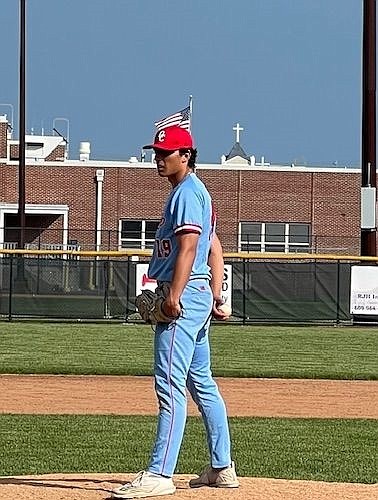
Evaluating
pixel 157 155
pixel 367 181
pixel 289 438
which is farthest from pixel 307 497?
pixel 367 181

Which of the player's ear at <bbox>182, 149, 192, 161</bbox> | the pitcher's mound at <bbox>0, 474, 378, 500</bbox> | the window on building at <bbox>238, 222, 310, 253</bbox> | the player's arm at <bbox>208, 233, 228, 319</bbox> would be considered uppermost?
the window on building at <bbox>238, 222, 310, 253</bbox>

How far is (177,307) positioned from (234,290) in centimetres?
2270

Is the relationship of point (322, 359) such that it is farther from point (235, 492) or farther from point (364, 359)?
point (235, 492)

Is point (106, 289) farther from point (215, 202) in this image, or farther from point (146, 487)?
point (215, 202)

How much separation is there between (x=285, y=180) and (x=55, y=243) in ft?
A: 34.6

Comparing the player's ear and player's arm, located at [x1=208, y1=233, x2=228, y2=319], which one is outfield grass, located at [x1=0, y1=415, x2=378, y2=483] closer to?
player's arm, located at [x1=208, y1=233, x2=228, y2=319]

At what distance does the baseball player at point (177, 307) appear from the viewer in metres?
6.72

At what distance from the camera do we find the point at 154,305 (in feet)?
A: 22.2

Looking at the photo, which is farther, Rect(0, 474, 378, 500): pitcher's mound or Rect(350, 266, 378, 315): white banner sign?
Rect(350, 266, 378, 315): white banner sign

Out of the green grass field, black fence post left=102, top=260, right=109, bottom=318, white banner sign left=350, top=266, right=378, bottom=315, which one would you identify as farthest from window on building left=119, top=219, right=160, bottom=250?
the green grass field

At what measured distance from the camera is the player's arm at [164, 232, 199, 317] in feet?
21.7

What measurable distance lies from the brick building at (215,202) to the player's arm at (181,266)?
4298cm

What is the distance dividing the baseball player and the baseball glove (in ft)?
0.12

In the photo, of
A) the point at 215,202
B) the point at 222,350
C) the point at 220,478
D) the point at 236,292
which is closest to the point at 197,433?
the point at 220,478
